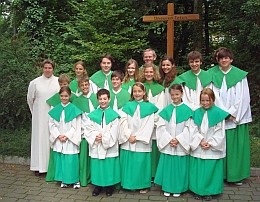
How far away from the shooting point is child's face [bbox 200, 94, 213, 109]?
5.08m

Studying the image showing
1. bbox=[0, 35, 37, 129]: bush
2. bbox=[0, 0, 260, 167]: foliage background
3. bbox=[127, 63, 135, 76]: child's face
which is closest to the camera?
bbox=[127, 63, 135, 76]: child's face

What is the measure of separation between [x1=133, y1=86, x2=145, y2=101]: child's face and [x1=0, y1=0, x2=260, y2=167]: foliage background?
2.86 metres

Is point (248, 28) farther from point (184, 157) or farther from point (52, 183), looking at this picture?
point (52, 183)

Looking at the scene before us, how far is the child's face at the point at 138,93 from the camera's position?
5.29m

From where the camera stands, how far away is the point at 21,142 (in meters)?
7.73

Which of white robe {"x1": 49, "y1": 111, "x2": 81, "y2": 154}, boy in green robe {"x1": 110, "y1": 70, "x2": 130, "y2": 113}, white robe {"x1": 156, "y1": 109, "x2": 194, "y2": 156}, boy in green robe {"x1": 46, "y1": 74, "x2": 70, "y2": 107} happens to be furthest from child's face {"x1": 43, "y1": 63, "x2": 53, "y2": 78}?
white robe {"x1": 156, "y1": 109, "x2": 194, "y2": 156}

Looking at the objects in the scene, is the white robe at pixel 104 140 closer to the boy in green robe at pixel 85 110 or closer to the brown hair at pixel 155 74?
the boy in green robe at pixel 85 110

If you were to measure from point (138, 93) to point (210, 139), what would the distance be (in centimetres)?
113

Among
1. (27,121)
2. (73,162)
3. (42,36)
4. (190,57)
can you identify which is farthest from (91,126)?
(42,36)

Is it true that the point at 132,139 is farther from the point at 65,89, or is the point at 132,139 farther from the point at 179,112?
the point at 65,89

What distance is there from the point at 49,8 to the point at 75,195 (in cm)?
965

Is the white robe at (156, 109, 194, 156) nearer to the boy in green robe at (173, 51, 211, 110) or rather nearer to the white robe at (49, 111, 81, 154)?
the boy in green robe at (173, 51, 211, 110)

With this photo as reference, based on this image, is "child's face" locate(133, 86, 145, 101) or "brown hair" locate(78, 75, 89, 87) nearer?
"child's face" locate(133, 86, 145, 101)

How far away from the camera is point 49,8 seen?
13.6 meters
